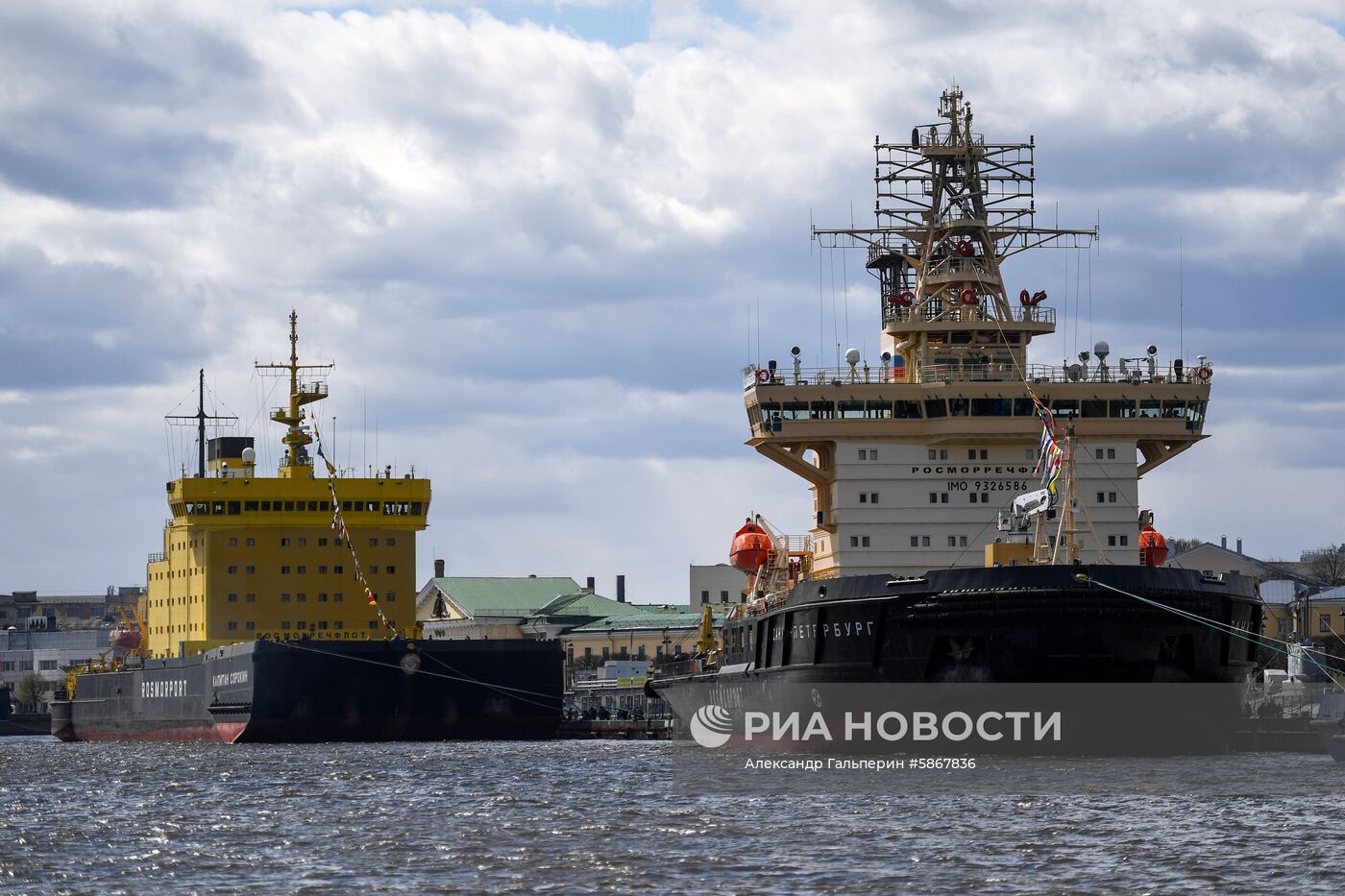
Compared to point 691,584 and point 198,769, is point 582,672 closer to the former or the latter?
point 691,584

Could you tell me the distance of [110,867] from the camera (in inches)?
1169

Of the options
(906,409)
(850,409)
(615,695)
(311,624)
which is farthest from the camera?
(615,695)

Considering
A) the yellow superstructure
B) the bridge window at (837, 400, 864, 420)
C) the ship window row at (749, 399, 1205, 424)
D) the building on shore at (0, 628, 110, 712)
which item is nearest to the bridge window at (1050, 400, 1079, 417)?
the ship window row at (749, 399, 1205, 424)

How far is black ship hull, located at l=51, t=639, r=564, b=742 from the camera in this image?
6944 cm

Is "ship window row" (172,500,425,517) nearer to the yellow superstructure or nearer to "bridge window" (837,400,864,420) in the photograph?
the yellow superstructure

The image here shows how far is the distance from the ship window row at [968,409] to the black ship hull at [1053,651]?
7.03m

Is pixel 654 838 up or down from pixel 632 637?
down

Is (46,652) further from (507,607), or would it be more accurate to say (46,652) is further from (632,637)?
(632,637)

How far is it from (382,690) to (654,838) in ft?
129

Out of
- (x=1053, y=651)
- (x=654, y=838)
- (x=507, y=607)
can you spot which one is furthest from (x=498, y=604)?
(x=654, y=838)

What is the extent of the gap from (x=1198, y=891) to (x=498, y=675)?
4745 centimetres

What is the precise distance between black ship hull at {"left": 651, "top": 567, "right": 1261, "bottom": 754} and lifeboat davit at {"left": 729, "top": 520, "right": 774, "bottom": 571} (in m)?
8.87

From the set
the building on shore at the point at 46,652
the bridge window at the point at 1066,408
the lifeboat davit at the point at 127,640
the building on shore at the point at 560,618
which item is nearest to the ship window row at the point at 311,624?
the lifeboat davit at the point at 127,640

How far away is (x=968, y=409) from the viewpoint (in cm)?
5097
